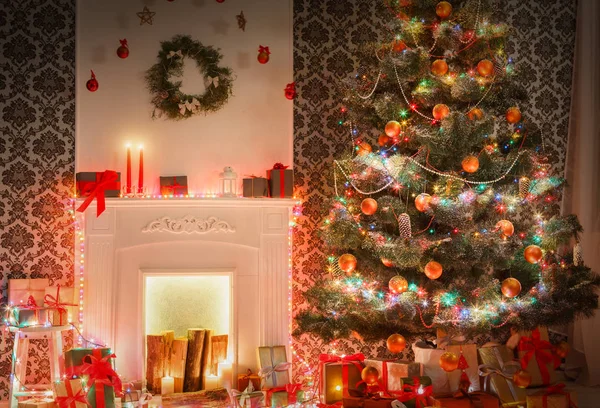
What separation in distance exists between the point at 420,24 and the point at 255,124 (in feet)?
4.77

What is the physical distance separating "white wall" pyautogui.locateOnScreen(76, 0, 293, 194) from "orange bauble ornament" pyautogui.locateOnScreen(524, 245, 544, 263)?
1.88 metres

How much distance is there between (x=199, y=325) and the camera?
4.90 meters

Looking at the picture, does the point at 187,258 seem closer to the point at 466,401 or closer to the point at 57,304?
the point at 57,304

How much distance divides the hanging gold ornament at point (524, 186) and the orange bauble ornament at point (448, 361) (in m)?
1.06

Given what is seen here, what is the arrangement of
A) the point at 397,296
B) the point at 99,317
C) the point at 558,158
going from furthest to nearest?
the point at 558,158 → the point at 99,317 → the point at 397,296

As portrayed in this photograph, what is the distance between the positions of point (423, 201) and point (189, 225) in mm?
1736

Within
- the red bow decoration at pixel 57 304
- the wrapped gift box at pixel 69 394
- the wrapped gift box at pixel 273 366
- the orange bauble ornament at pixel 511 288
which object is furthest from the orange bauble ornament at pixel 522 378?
the red bow decoration at pixel 57 304

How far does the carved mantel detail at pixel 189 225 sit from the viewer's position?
186 inches

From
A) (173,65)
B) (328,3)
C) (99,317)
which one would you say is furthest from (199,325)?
(328,3)

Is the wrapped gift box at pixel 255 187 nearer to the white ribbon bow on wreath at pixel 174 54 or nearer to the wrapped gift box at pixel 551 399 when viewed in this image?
the white ribbon bow on wreath at pixel 174 54

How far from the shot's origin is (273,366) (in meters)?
4.60

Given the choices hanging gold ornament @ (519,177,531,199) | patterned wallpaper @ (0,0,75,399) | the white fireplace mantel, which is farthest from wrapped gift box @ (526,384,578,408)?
patterned wallpaper @ (0,0,75,399)

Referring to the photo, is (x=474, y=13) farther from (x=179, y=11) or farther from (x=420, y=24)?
(x=179, y=11)

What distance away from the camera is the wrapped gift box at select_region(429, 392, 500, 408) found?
12.8 feet
